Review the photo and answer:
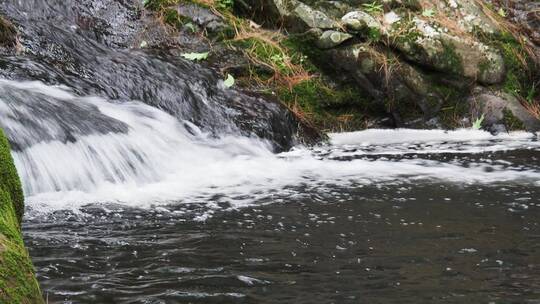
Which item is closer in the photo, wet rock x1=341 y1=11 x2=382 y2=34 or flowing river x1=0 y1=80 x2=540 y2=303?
flowing river x1=0 y1=80 x2=540 y2=303

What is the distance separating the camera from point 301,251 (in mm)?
3688

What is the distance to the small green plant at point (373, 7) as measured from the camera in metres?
9.16

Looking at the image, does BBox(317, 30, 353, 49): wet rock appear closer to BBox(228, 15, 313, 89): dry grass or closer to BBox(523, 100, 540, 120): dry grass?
BBox(228, 15, 313, 89): dry grass

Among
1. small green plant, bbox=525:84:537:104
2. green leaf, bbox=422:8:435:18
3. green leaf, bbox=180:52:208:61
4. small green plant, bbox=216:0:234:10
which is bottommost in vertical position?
small green plant, bbox=525:84:537:104

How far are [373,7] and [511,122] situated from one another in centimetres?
248

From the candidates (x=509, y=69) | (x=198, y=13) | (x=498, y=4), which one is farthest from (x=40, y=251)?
(x=498, y=4)

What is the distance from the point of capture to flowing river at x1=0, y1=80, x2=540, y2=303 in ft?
10.4

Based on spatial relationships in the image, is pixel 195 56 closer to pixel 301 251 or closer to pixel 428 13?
pixel 428 13

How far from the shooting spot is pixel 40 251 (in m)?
3.50

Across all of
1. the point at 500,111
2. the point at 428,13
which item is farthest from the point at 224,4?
the point at 500,111

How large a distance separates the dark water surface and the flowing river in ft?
0.04

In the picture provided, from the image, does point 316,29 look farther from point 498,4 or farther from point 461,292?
point 461,292

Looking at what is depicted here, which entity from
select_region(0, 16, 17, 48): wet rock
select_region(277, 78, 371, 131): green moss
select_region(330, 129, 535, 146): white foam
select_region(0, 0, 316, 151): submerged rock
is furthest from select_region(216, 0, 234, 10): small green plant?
select_region(0, 16, 17, 48): wet rock

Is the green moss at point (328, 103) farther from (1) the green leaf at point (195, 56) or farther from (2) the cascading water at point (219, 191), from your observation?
(1) the green leaf at point (195, 56)
